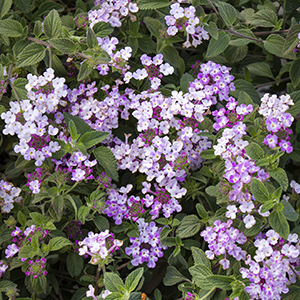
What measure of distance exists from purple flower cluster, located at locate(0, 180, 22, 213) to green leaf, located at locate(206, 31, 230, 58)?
1.00m

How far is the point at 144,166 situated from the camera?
150cm

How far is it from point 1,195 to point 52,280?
1.37ft

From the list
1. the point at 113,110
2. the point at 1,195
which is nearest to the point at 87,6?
the point at 113,110

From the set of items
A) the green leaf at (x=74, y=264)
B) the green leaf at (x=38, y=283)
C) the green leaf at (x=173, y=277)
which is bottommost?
the green leaf at (x=74, y=264)

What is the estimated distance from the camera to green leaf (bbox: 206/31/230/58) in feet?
5.56

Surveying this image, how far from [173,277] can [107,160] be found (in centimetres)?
50

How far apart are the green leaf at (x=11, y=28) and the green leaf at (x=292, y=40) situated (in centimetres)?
114

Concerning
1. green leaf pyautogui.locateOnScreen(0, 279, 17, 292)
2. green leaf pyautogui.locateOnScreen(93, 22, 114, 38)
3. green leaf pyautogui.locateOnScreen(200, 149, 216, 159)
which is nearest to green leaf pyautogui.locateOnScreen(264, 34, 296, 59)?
green leaf pyautogui.locateOnScreen(200, 149, 216, 159)

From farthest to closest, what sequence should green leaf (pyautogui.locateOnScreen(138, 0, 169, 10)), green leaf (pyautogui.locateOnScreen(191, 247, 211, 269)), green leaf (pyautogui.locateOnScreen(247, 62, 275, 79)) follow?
green leaf (pyautogui.locateOnScreen(247, 62, 275, 79)) < green leaf (pyautogui.locateOnScreen(138, 0, 169, 10)) < green leaf (pyautogui.locateOnScreen(191, 247, 211, 269))

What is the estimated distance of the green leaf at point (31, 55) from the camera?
1.63 metres

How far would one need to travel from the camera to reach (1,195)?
1631 millimetres

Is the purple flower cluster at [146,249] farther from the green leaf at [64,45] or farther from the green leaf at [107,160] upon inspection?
the green leaf at [64,45]

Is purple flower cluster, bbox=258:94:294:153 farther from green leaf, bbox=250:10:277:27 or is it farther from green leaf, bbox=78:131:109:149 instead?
green leaf, bbox=78:131:109:149

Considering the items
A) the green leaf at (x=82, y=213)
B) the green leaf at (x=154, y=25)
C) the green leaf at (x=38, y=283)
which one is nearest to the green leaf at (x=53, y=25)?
the green leaf at (x=154, y=25)
